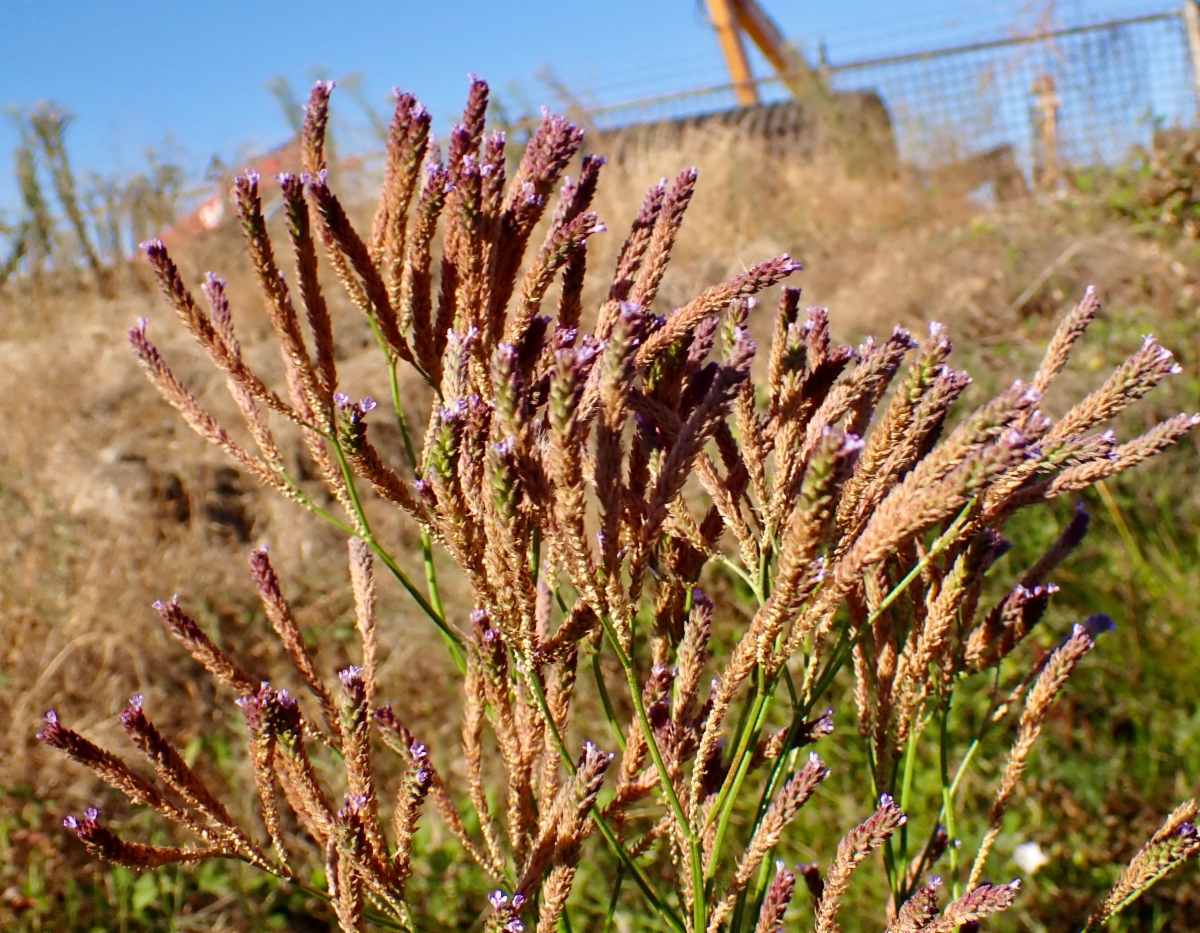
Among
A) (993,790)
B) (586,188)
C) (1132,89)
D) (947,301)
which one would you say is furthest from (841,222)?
(586,188)

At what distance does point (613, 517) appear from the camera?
826mm

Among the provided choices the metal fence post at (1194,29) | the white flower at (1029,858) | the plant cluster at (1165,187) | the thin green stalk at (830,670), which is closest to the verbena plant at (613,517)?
the thin green stalk at (830,670)

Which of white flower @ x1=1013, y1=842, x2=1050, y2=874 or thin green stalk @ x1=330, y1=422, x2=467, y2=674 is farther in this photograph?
white flower @ x1=1013, y1=842, x2=1050, y2=874

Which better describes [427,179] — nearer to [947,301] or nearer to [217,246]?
[947,301]

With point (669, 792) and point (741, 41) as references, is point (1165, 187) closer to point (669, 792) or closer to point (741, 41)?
point (669, 792)

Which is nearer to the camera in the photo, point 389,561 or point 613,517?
point 613,517

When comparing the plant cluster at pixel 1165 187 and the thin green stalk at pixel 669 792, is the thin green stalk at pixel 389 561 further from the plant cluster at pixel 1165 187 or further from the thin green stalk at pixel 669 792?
the plant cluster at pixel 1165 187

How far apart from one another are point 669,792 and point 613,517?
10.5 inches

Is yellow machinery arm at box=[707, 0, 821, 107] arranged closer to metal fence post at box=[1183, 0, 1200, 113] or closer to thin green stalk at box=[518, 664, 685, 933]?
metal fence post at box=[1183, 0, 1200, 113]

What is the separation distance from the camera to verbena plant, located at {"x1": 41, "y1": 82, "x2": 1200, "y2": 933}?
31.2 inches

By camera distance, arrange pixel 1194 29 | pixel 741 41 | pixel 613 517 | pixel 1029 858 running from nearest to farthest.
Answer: pixel 613 517, pixel 1029 858, pixel 1194 29, pixel 741 41

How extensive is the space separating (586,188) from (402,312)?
0.24 metres

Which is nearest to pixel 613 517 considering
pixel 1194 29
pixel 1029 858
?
pixel 1029 858

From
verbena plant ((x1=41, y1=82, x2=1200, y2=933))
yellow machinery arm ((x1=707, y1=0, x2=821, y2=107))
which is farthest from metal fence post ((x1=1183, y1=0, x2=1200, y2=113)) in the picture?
verbena plant ((x1=41, y1=82, x2=1200, y2=933))
